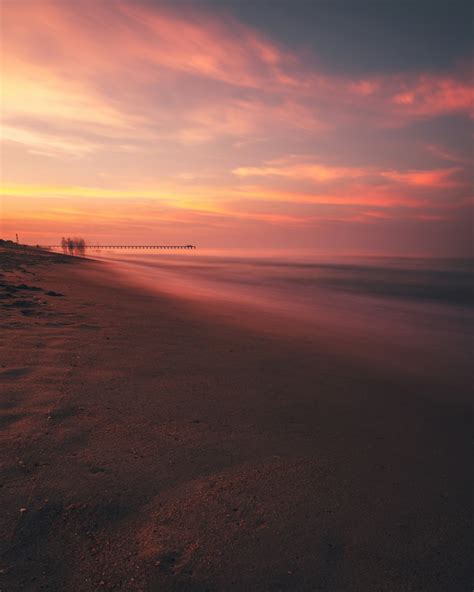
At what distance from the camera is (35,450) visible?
3.43 metres

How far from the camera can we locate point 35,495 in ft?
9.44

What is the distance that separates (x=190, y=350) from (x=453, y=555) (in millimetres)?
5446

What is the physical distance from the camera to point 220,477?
3395 millimetres

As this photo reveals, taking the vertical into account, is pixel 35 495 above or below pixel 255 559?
above

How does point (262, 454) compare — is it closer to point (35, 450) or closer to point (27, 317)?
point (35, 450)

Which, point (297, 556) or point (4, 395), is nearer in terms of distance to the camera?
point (297, 556)

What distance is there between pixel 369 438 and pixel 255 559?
2.45 meters

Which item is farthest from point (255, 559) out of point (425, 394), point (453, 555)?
point (425, 394)

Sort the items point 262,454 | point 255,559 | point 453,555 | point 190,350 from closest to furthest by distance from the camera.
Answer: point 255,559 → point 453,555 → point 262,454 → point 190,350

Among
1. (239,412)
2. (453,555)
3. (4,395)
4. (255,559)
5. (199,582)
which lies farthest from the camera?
(239,412)

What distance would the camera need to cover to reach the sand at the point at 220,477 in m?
2.47

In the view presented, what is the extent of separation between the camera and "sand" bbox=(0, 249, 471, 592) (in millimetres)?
2473

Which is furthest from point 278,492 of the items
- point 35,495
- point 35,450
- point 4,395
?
point 4,395

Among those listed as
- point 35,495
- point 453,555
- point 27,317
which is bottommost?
point 453,555
